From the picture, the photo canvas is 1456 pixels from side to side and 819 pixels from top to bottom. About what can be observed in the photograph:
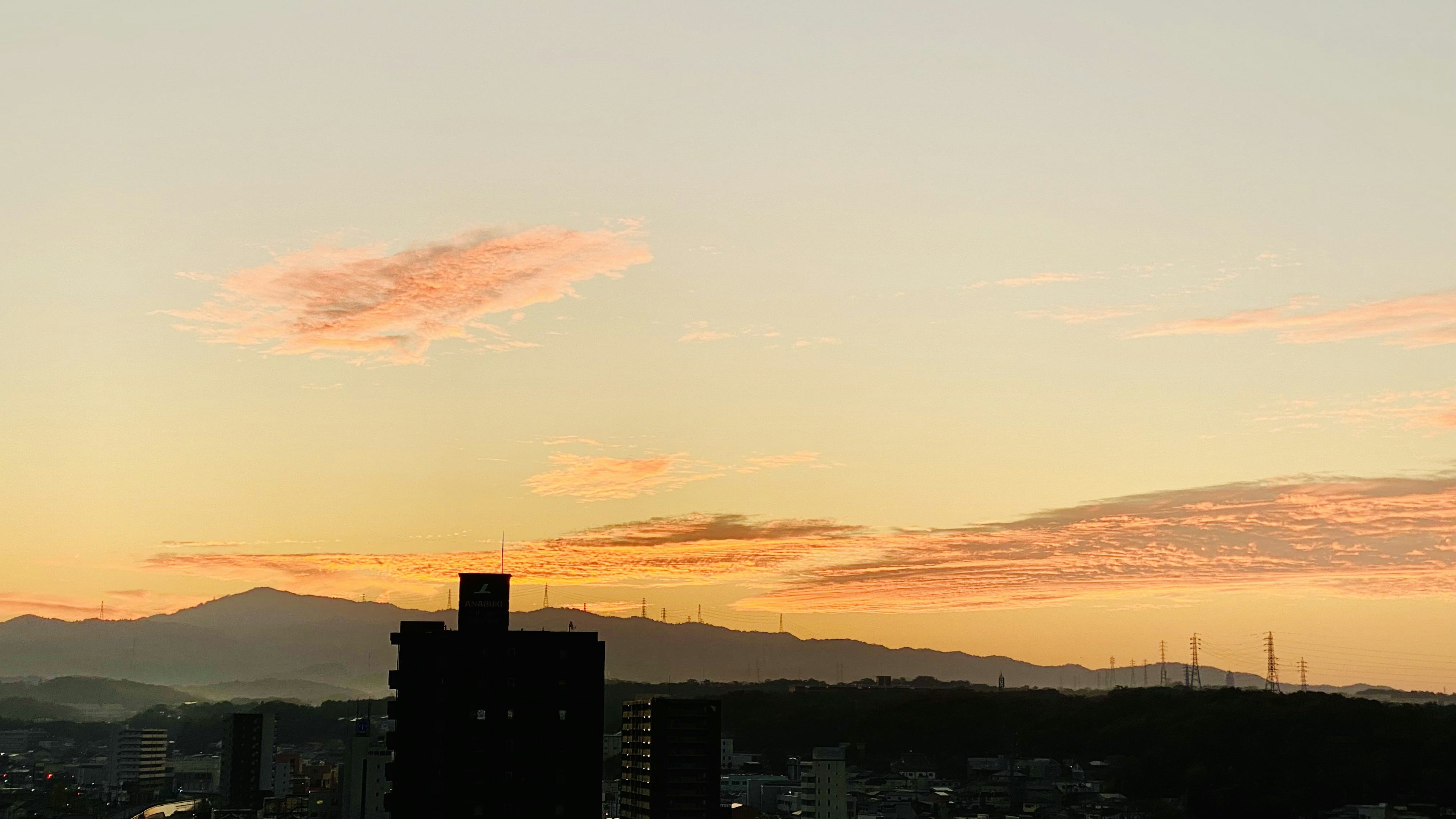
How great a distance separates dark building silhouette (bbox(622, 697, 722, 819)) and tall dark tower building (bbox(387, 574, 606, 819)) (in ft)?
257

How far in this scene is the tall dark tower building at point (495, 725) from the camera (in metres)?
78.4

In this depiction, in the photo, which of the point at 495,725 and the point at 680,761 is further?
the point at 680,761

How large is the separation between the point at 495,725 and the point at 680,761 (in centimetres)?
8212

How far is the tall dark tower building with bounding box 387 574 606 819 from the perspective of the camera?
257 feet

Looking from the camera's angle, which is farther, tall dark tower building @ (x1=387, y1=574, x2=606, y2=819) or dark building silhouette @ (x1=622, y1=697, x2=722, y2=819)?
dark building silhouette @ (x1=622, y1=697, x2=722, y2=819)

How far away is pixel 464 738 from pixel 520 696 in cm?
374

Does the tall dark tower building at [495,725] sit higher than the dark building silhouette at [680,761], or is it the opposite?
the tall dark tower building at [495,725]

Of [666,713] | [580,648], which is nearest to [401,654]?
[580,648]

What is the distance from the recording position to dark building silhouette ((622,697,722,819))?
15612 cm

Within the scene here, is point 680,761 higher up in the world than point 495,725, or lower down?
lower down

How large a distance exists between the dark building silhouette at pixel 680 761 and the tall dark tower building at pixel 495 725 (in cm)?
7845

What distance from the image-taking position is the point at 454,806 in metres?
78.1

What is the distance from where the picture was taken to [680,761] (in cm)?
15812

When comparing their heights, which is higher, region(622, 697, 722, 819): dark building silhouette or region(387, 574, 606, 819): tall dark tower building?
region(387, 574, 606, 819): tall dark tower building
